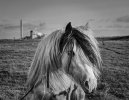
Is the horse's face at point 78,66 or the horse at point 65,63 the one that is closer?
the horse's face at point 78,66

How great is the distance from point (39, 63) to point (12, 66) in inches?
368

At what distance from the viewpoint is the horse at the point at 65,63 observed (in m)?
2.69

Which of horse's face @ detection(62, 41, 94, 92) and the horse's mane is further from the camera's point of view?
the horse's mane

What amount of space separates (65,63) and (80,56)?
19cm

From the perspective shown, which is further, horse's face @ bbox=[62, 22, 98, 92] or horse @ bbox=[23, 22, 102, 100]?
horse @ bbox=[23, 22, 102, 100]

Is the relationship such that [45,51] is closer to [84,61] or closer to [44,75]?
[44,75]

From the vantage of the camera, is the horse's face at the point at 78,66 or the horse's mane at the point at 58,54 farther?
the horse's mane at the point at 58,54

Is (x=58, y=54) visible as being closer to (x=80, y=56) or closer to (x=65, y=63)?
(x=65, y=63)

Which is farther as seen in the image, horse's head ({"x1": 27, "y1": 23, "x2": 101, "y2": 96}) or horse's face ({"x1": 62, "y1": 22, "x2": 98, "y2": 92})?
horse's head ({"x1": 27, "y1": 23, "x2": 101, "y2": 96})

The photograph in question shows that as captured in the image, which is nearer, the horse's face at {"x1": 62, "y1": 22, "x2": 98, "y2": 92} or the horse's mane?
the horse's face at {"x1": 62, "y1": 22, "x2": 98, "y2": 92}

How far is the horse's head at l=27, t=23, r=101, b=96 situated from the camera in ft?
8.82

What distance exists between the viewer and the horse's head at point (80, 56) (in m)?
2.60

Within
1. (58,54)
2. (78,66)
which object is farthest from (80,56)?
(58,54)

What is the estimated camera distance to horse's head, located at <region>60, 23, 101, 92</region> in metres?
2.60
